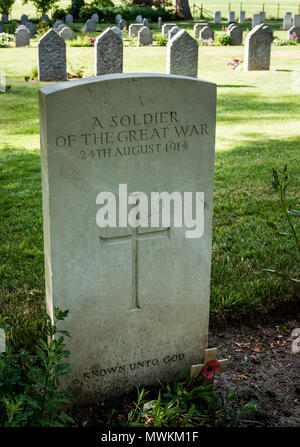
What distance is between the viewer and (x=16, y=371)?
2.79 m

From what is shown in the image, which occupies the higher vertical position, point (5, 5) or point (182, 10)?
point (182, 10)

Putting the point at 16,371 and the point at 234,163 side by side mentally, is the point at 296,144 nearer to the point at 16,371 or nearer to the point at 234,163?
the point at 234,163

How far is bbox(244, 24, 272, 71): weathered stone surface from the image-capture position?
50.5 feet

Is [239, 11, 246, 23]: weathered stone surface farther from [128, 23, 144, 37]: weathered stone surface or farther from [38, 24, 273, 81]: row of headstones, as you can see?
[38, 24, 273, 81]: row of headstones

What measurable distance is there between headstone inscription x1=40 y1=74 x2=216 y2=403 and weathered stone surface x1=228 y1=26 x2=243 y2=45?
22642 mm

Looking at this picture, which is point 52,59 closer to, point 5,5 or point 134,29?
point 134,29

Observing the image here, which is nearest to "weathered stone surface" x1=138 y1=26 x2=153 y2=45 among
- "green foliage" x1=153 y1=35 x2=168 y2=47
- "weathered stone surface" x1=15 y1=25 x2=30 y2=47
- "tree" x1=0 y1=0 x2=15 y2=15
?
"green foliage" x1=153 y1=35 x2=168 y2=47

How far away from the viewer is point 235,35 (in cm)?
2427

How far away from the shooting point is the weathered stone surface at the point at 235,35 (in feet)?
79.0

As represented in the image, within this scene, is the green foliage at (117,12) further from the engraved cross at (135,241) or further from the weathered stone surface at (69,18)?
the engraved cross at (135,241)

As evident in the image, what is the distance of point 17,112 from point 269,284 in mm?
7788

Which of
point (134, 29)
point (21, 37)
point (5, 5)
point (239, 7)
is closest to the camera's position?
point (21, 37)

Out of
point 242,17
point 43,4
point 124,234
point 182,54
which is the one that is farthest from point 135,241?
point 242,17

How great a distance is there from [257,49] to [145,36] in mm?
8989
